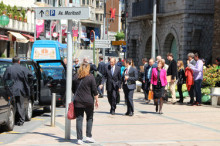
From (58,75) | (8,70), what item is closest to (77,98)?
(8,70)

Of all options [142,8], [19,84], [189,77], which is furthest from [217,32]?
[19,84]

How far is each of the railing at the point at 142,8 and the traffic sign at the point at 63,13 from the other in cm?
2594

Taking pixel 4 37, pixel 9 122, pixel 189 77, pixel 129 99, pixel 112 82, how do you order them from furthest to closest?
1. pixel 4 37
2. pixel 189 77
3. pixel 112 82
4. pixel 129 99
5. pixel 9 122

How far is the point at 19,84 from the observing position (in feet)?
42.6

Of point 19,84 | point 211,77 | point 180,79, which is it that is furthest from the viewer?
point 180,79

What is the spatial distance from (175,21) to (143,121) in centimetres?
2046

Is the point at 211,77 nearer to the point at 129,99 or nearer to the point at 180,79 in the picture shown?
the point at 180,79

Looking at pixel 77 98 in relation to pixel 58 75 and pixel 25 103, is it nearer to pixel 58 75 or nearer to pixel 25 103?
pixel 25 103

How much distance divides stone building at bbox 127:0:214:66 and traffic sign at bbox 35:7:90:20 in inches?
835

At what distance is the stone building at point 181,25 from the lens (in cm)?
3158

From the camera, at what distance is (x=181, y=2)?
32.2 m

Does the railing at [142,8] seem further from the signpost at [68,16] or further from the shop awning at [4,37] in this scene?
the signpost at [68,16]

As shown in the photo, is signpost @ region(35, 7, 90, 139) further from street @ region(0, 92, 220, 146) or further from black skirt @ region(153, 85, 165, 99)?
black skirt @ region(153, 85, 165, 99)

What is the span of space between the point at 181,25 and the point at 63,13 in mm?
22405
